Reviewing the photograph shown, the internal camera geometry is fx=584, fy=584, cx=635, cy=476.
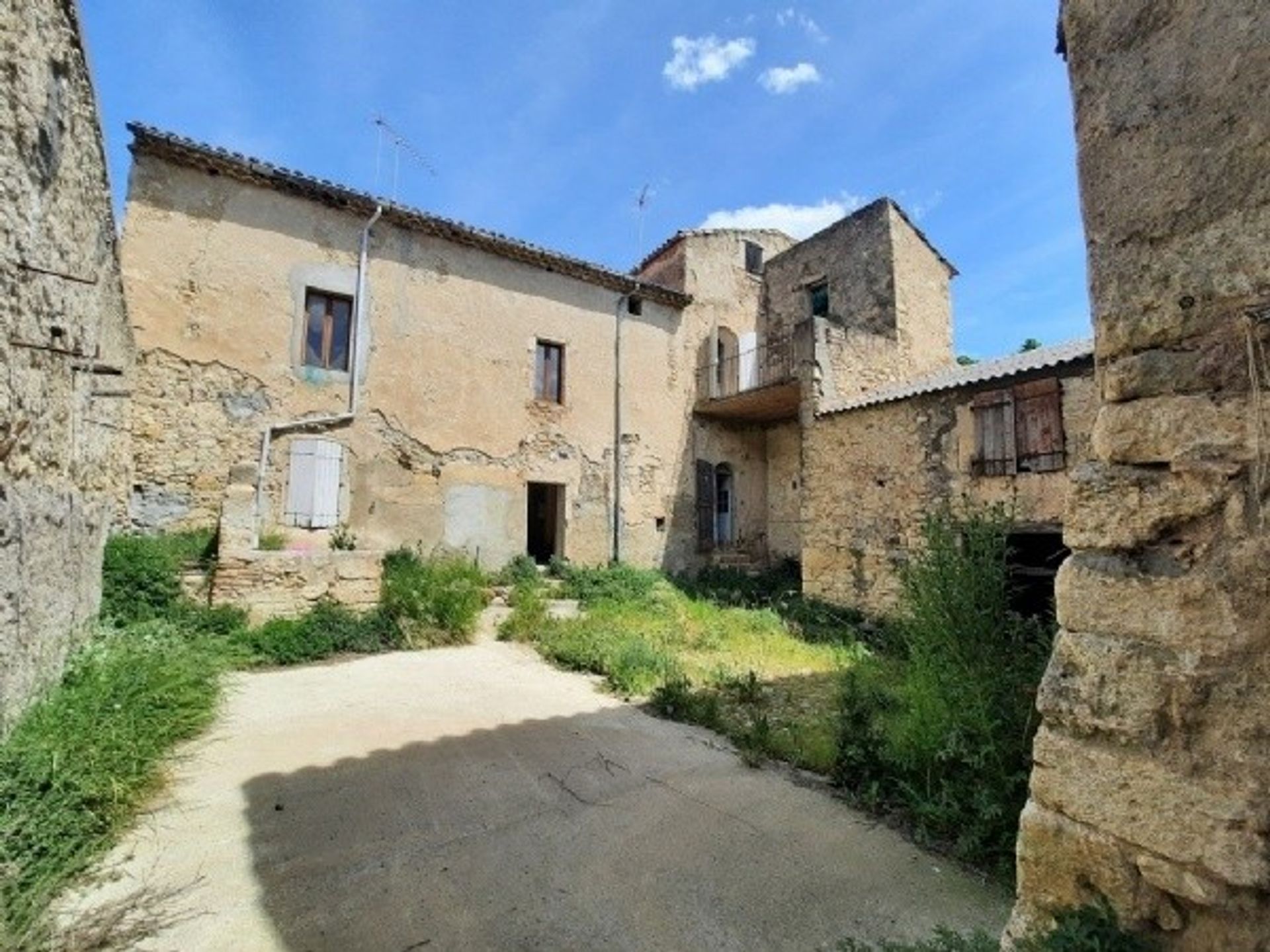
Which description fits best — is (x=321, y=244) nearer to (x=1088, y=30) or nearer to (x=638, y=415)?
(x=638, y=415)

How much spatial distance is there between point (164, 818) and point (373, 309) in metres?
8.81

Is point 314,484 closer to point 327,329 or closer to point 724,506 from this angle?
point 327,329

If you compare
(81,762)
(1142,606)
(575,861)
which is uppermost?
(1142,606)

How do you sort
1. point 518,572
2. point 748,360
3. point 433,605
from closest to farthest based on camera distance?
point 433,605, point 518,572, point 748,360

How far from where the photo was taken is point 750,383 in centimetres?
1479

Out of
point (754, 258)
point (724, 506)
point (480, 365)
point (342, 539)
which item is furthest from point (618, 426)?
point (754, 258)

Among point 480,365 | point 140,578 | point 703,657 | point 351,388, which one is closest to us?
point 140,578

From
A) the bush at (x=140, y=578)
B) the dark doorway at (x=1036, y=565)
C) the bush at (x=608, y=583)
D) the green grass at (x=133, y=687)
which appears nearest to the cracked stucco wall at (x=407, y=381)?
the bush at (x=608, y=583)

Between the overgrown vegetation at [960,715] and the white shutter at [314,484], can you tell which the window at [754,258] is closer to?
the white shutter at [314,484]

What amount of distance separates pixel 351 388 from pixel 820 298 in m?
11.1

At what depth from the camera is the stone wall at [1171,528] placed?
4.11 feet

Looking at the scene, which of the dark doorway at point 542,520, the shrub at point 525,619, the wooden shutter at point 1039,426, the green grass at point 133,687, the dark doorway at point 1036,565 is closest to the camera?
the green grass at point 133,687

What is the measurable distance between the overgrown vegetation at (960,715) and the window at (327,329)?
9410 mm

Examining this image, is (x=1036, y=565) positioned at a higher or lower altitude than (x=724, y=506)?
lower
